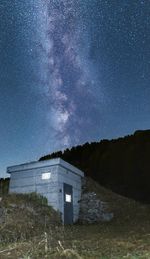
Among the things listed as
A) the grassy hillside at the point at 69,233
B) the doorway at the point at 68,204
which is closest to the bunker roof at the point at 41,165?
the doorway at the point at 68,204

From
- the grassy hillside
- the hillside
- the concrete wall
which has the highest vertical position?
the hillside

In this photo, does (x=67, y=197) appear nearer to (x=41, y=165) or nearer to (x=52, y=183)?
(x=52, y=183)

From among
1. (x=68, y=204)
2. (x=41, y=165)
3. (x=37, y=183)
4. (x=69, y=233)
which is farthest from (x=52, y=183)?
(x=69, y=233)

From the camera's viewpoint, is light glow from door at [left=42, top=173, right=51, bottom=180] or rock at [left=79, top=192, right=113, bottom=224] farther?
rock at [left=79, top=192, right=113, bottom=224]

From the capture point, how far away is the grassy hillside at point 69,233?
25.7 feet

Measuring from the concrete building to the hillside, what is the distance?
3460cm

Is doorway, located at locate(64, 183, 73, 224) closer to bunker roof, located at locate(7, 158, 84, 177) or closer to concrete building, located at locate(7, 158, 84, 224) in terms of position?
concrete building, located at locate(7, 158, 84, 224)

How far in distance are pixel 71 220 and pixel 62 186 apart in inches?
110

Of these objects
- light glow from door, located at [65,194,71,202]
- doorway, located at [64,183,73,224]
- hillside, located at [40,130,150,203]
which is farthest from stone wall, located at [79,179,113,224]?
hillside, located at [40,130,150,203]

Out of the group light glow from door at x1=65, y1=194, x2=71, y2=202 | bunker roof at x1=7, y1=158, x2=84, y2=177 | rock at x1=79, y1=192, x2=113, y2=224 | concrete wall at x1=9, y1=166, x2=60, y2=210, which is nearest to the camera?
concrete wall at x1=9, y1=166, x2=60, y2=210

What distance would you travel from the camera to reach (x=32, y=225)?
16359 millimetres

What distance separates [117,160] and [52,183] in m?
48.8

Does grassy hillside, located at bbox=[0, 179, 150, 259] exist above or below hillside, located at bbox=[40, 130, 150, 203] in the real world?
below

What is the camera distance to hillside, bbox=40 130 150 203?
60.0 meters
